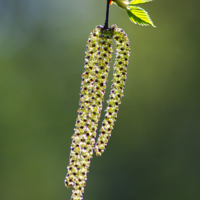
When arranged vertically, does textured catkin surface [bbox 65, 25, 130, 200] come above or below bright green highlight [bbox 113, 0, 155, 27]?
below

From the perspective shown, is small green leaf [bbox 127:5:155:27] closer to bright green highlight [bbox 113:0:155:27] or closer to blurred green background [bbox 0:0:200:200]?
bright green highlight [bbox 113:0:155:27]

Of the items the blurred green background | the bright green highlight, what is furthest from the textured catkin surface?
the blurred green background

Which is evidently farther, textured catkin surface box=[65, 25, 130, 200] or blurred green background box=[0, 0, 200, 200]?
blurred green background box=[0, 0, 200, 200]

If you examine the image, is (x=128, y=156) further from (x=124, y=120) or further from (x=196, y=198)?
(x=196, y=198)

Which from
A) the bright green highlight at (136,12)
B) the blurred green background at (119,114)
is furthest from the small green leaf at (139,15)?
the blurred green background at (119,114)

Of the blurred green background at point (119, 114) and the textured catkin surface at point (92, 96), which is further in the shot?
the blurred green background at point (119, 114)

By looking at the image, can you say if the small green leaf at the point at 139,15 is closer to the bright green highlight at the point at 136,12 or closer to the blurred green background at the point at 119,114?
the bright green highlight at the point at 136,12

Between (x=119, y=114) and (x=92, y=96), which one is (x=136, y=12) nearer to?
(x=92, y=96)
